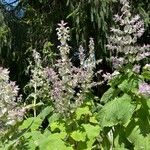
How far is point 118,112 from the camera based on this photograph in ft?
11.6

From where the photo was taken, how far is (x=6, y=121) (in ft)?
11.8

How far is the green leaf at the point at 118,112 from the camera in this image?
11.5 feet

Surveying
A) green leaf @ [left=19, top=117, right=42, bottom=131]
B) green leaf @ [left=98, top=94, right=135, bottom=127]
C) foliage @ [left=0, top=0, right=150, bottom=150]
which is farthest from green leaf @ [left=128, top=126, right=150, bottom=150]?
green leaf @ [left=19, top=117, right=42, bottom=131]

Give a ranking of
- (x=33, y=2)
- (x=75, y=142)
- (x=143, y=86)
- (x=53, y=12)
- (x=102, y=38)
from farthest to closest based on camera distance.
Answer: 1. (x=33, y=2)
2. (x=53, y=12)
3. (x=102, y=38)
4. (x=75, y=142)
5. (x=143, y=86)

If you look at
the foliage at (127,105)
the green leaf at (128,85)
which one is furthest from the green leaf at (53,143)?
the green leaf at (128,85)

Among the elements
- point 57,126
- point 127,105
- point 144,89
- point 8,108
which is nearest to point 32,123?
point 57,126

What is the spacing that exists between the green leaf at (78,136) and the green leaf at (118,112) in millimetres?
139

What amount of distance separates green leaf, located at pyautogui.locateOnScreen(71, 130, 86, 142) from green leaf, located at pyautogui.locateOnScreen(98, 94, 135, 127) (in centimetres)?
14

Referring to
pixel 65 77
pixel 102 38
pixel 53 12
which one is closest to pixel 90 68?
pixel 65 77

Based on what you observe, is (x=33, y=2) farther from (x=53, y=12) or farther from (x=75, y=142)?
(x=75, y=142)

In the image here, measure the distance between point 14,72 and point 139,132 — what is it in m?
6.67

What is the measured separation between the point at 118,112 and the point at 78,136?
0.30m

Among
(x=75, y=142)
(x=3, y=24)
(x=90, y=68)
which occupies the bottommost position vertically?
(x=75, y=142)

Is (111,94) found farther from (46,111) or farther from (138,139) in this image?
(46,111)
